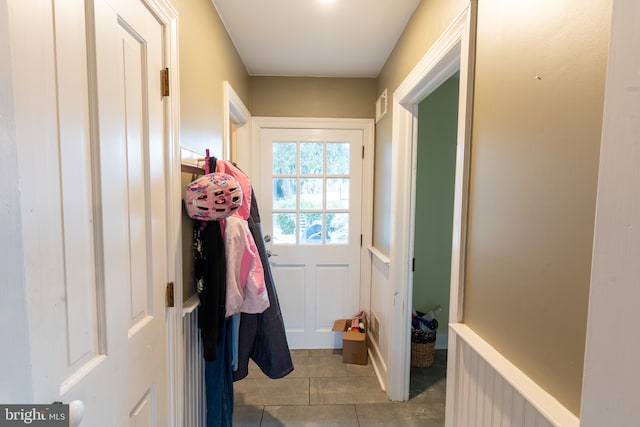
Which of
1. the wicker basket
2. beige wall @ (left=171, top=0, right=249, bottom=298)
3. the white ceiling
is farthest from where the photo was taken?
the wicker basket

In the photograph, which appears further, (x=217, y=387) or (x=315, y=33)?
(x=315, y=33)

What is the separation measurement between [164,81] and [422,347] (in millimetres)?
2474

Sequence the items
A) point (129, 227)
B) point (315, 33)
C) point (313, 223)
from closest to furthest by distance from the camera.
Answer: point (129, 227), point (315, 33), point (313, 223)

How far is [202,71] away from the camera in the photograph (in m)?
1.42

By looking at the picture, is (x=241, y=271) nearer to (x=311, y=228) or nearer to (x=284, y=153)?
(x=311, y=228)

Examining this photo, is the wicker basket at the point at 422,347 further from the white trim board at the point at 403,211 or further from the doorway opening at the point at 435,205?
the white trim board at the point at 403,211

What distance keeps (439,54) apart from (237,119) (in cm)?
155

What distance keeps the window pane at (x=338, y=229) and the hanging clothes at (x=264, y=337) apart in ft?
3.78

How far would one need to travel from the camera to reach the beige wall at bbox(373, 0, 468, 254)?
1.27 metres

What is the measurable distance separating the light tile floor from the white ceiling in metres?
2.43

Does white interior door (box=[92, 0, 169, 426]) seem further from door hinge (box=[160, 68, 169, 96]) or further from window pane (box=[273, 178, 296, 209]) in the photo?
window pane (box=[273, 178, 296, 209])

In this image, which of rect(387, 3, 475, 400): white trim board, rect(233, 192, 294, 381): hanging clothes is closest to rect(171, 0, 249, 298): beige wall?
rect(233, 192, 294, 381): hanging clothes

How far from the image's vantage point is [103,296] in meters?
0.74

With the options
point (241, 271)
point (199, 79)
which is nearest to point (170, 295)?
point (241, 271)
